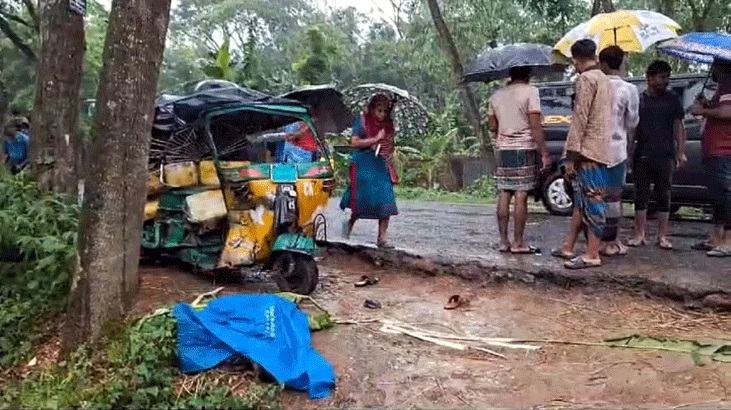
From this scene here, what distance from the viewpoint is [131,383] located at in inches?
180

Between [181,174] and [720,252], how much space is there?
4716mm

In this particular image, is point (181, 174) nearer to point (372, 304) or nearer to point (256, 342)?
point (372, 304)

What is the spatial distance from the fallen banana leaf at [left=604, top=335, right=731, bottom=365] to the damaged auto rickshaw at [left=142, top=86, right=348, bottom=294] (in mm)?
→ 2507

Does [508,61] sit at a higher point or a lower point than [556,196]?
higher

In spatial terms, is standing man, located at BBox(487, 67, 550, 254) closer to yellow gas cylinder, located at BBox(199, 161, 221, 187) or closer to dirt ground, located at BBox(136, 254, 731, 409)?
dirt ground, located at BBox(136, 254, 731, 409)

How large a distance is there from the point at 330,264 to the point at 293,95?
1710mm

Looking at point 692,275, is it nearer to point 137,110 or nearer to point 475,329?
point 475,329

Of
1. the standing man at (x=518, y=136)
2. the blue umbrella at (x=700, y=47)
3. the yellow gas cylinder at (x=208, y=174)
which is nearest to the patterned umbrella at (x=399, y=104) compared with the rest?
the standing man at (x=518, y=136)

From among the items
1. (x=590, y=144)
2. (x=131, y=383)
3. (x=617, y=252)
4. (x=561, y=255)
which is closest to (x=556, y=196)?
(x=617, y=252)

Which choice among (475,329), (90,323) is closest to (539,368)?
(475,329)

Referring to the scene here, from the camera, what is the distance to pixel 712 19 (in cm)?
1644

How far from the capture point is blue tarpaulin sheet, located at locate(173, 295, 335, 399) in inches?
181

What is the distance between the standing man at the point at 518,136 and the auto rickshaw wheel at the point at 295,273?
1.90 m

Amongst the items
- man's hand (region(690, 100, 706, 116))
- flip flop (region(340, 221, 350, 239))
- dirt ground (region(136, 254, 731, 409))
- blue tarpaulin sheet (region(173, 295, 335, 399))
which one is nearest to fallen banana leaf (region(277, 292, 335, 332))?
dirt ground (region(136, 254, 731, 409))
